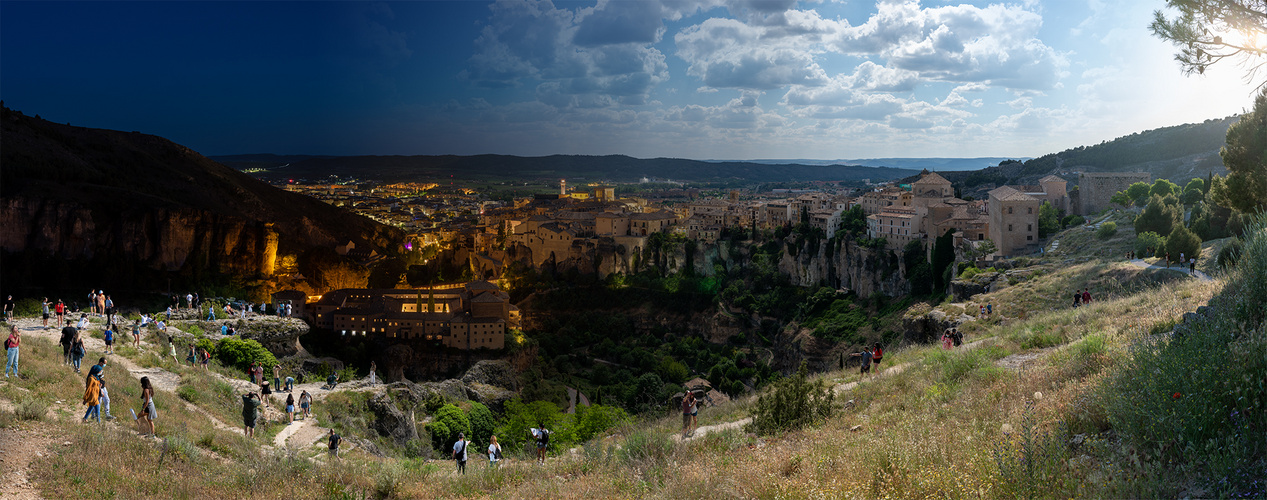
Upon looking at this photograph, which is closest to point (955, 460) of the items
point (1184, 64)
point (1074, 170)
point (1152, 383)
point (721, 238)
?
point (1152, 383)

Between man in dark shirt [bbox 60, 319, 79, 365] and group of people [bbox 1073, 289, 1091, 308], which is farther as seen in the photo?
group of people [bbox 1073, 289, 1091, 308]

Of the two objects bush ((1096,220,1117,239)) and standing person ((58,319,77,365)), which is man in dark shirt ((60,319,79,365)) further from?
bush ((1096,220,1117,239))

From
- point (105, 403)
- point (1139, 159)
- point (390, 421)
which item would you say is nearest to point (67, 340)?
point (105, 403)

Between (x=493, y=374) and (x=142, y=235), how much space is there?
24.7 meters

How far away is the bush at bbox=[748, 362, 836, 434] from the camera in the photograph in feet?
27.2

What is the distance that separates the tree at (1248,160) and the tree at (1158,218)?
1552cm

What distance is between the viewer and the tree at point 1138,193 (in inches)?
1385

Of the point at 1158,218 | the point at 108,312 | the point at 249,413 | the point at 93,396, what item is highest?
the point at 1158,218

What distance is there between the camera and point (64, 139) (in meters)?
41.3

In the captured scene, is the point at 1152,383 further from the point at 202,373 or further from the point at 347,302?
the point at 347,302

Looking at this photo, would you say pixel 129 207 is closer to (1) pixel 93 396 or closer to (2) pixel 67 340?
(2) pixel 67 340

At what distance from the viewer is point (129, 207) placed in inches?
1570

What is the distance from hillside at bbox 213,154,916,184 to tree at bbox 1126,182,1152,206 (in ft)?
258

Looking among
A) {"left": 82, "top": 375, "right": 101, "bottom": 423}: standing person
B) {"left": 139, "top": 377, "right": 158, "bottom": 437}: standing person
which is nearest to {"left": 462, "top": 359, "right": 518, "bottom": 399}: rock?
{"left": 139, "top": 377, "right": 158, "bottom": 437}: standing person
